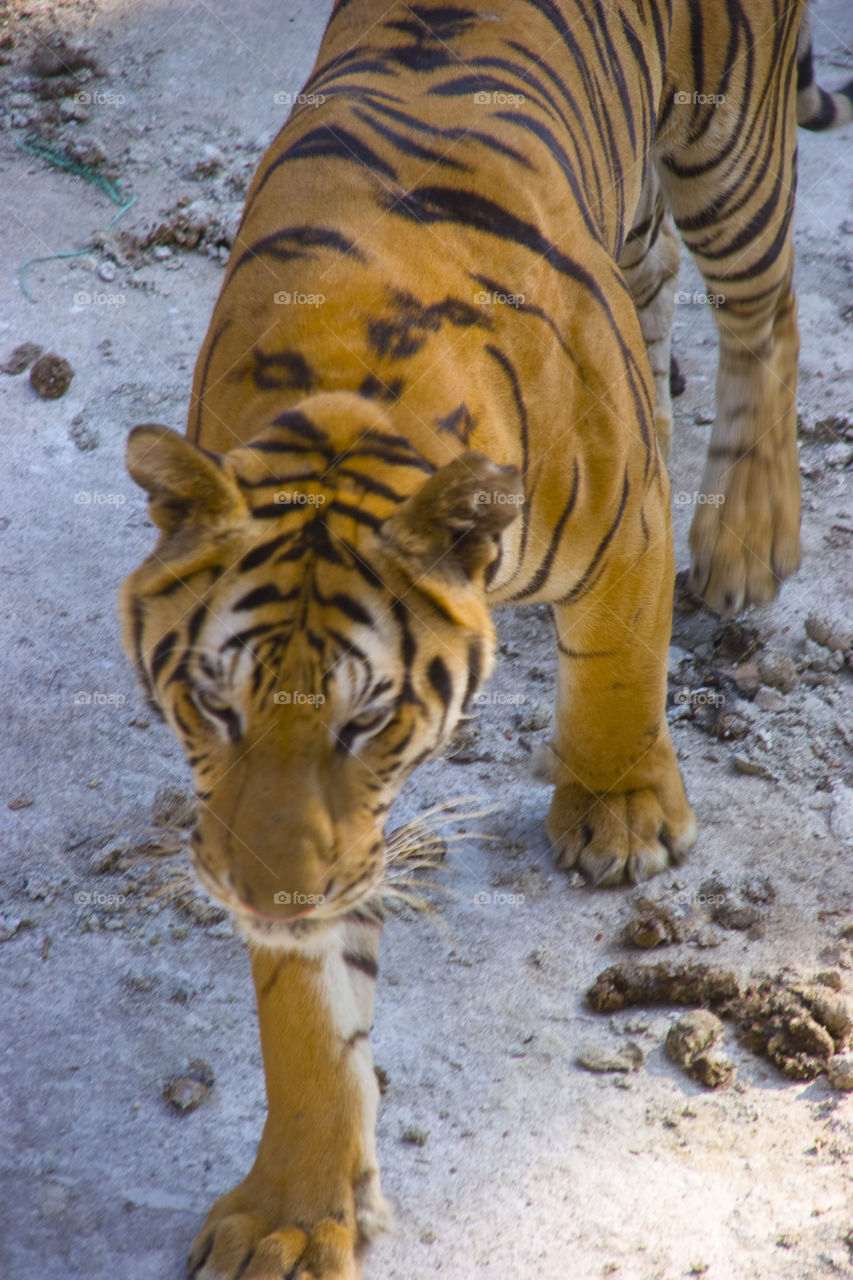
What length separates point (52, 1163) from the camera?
2193mm

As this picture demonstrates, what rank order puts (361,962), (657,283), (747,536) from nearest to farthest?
1. (361,962)
2. (747,536)
3. (657,283)

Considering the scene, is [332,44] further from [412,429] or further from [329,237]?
[412,429]

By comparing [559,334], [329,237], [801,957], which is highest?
[329,237]

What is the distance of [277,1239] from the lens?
6.40 ft

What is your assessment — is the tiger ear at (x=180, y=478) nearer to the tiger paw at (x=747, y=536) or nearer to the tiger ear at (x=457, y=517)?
the tiger ear at (x=457, y=517)

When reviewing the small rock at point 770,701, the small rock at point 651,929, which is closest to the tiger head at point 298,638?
the small rock at point 651,929

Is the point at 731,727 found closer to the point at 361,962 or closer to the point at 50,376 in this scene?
the point at 361,962

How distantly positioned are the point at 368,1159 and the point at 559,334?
1.45 m

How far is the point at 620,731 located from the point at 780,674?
72 centimetres

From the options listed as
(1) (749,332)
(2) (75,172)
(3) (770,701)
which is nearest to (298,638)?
(3) (770,701)

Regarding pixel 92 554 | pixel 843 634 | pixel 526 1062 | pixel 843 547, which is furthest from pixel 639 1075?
pixel 92 554

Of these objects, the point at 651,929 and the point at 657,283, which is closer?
the point at 651,929

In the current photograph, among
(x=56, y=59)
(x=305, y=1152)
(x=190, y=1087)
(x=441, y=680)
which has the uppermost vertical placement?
(x=441, y=680)

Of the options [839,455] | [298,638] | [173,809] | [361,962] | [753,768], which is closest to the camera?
[298,638]
